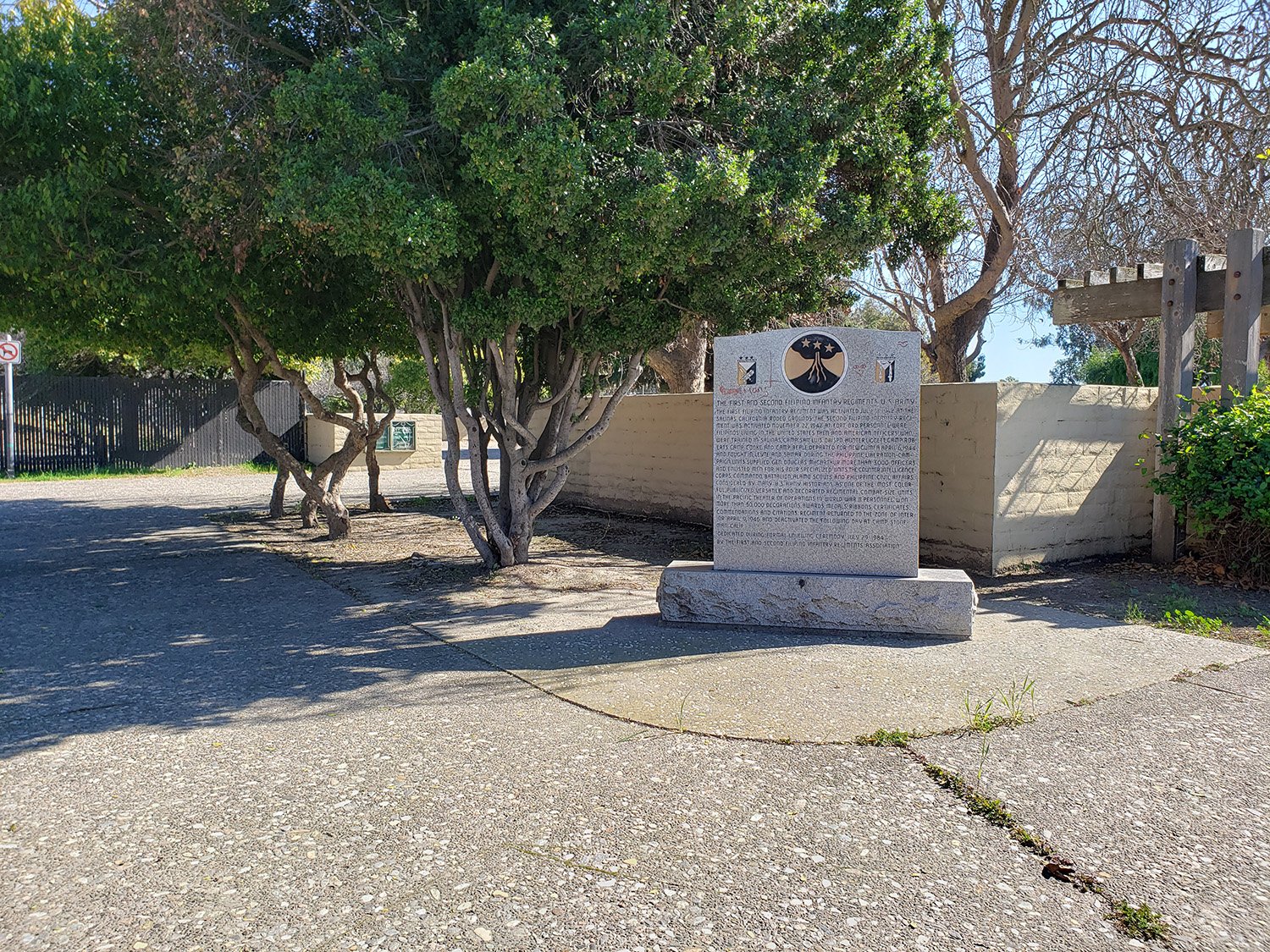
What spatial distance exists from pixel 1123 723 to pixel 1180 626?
106 inches

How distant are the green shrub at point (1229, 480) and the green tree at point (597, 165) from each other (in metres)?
3.35

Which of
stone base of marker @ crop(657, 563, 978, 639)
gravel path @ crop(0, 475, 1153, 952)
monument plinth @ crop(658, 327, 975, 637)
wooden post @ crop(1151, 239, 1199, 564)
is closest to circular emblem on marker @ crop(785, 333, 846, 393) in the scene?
monument plinth @ crop(658, 327, 975, 637)

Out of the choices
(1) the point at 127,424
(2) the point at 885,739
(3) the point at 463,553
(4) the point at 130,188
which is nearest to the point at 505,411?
(3) the point at 463,553

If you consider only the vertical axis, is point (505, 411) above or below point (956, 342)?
below

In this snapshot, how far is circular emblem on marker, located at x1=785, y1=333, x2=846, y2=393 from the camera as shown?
22.4ft

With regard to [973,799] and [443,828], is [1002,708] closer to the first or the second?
[973,799]

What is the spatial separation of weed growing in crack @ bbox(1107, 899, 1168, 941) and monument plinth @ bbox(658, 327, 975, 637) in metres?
3.50

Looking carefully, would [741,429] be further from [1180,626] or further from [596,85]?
[1180,626]

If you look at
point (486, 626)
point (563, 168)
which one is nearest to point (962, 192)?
point (563, 168)

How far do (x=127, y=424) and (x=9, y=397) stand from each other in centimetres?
278

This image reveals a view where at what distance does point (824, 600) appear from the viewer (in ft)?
21.9

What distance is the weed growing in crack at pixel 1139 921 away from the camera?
9.50 ft

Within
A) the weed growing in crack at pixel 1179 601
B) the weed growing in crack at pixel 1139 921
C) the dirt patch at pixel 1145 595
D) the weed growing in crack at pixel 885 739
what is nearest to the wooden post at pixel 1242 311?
the dirt patch at pixel 1145 595

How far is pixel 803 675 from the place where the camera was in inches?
220
